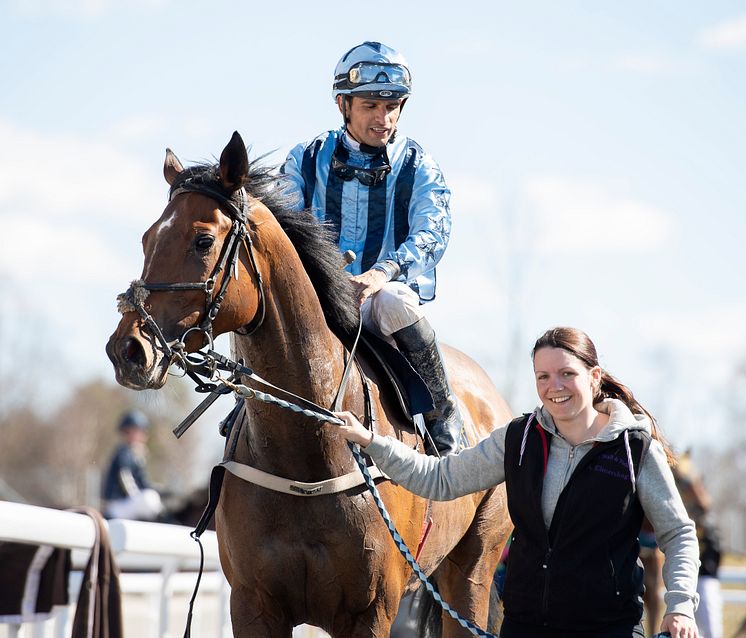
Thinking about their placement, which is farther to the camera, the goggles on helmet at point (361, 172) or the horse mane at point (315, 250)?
the goggles on helmet at point (361, 172)

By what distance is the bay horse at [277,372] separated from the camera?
3754 mm

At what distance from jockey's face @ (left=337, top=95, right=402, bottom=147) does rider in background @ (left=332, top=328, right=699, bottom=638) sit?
155 cm

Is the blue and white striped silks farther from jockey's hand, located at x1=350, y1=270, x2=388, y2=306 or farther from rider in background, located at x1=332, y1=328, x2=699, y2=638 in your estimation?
rider in background, located at x1=332, y1=328, x2=699, y2=638

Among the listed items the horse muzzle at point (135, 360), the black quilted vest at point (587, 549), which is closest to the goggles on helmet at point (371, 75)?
the horse muzzle at point (135, 360)

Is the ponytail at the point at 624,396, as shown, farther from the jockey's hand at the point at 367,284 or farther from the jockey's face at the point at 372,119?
the jockey's face at the point at 372,119

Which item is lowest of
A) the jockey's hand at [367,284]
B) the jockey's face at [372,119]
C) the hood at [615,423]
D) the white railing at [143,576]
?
the white railing at [143,576]

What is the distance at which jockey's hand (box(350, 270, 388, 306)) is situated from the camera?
173 inches

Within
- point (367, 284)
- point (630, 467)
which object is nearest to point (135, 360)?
point (367, 284)

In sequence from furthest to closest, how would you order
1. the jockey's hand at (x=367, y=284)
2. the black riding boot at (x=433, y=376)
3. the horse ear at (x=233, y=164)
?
1. the black riding boot at (x=433, y=376)
2. the jockey's hand at (x=367, y=284)
3. the horse ear at (x=233, y=164)

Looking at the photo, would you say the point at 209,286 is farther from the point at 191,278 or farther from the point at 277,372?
the point at 277,372

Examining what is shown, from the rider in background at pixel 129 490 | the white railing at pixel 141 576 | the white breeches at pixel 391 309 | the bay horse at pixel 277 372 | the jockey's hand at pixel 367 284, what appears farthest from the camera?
the rider in background at pixel 129 490

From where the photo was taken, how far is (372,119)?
487 cm

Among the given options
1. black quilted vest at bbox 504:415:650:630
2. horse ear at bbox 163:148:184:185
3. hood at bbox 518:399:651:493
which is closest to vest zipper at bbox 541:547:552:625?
black quilted vest at bbox 504:415:650:630

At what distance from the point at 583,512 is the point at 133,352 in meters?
1.43
